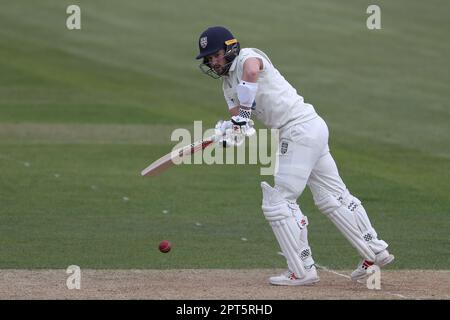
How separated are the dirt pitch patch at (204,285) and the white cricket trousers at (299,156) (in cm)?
100

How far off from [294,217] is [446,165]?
10268 mm

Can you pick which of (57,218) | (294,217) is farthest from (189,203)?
(294,217)

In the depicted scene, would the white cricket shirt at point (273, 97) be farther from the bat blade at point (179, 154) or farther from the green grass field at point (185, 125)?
the green grass field at point (185, 125)

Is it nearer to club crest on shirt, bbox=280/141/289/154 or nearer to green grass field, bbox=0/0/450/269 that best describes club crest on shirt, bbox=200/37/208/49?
club crest on shirt, bbox=280/141/289/154

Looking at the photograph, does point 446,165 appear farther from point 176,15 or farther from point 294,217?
point 176,15

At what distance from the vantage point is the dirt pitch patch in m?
10.1

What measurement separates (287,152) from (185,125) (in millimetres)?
14551

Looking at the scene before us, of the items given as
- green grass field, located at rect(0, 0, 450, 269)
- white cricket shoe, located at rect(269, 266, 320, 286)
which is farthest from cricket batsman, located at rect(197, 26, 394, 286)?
green grass field, located at rect(0, 0, 450, 269)

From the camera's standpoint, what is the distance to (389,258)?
35.4 feet

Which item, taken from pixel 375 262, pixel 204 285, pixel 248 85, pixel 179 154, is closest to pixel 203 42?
pixel 248 85

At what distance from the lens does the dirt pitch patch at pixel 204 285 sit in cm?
1010

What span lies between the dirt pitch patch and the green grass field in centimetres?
67

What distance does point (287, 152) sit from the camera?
10547 mm

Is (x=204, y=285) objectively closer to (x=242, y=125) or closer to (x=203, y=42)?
(x=242, y=125)
